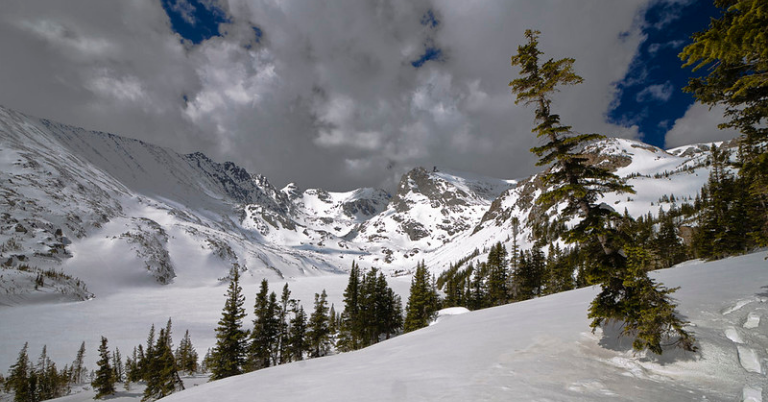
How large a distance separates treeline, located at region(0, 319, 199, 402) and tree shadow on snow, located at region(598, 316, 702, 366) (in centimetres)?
3891

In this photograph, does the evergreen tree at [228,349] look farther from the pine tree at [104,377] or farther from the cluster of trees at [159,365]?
the pine tree at [104,377]

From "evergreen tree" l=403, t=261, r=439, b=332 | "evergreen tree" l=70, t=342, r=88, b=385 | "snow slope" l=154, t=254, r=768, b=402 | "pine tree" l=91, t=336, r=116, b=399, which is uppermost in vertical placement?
"snow slope" l=154, t=254, r=768, b=402

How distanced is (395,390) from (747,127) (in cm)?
1626

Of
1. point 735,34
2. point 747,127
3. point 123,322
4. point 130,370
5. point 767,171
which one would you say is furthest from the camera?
point 123,322

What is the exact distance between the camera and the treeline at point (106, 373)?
32.4 metres

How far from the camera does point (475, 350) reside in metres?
9.97

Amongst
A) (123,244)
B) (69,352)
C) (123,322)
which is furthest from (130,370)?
(123,244)

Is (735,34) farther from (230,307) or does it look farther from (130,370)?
(130,370)

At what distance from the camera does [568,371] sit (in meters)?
7.15

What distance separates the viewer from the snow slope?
19.5ft

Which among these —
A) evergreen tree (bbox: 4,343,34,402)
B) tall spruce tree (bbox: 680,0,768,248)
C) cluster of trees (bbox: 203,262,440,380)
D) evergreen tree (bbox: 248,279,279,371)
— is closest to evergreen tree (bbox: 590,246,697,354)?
tall spruce tree (bbox: 680,0,768,248)

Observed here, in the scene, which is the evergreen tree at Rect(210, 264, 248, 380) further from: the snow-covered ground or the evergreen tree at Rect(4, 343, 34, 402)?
the evergreen tree at Rect(4, 343, 34, 402)

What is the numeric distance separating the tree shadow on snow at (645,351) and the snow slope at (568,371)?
0.09ft

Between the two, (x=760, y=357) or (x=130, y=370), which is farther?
(x=130, y=370)
